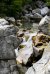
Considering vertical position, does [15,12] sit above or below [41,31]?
below

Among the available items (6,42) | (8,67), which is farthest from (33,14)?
(8,67)

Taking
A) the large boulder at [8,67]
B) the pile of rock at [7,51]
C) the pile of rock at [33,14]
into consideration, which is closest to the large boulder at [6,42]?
the pile of rock at [7,51]

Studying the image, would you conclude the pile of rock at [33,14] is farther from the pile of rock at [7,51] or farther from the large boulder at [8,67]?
the large boulder at [8,67]

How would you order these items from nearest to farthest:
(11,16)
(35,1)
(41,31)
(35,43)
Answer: (35,43) < (41,31) < (11,16) < (35,1)

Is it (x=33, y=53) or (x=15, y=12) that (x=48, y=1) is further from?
(x=33, y=53)

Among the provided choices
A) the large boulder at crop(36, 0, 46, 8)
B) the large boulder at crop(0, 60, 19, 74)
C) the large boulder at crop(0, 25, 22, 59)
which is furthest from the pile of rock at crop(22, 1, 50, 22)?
the large boulder at crop(0, 60, 19, 74)

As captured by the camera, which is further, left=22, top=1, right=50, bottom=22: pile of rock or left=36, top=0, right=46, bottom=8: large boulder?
left=36, top=0, right=46, bottom=8: large boulder

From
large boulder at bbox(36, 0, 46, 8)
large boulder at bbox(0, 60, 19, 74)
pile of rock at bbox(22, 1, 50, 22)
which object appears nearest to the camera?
large boulder at bbox(0, 60, 19, 74)

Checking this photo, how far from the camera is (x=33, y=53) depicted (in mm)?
12086

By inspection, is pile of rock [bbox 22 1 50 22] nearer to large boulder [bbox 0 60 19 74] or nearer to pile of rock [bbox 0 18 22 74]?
pile of rock [bbox 0 18 22 74]

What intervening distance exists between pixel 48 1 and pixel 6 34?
2620 cm

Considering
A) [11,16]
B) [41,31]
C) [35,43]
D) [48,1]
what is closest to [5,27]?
[35,43]

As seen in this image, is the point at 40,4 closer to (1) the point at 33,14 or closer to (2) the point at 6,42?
(1) the point at 33,14

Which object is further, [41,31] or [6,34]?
[41,31]
